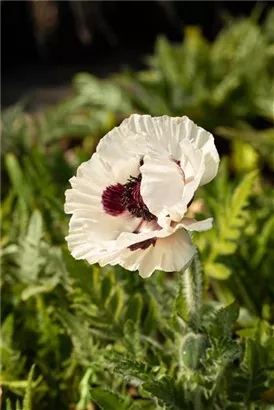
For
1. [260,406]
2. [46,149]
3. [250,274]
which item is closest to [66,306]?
[250,274]

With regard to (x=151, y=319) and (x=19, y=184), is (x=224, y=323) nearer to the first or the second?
(x=151, y=319)

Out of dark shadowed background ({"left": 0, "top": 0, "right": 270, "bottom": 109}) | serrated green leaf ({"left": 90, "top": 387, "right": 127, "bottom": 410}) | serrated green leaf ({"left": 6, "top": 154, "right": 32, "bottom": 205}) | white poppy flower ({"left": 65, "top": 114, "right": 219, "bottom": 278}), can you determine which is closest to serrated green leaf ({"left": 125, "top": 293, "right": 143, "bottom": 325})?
serrated green leaf ({"left": 90, "top": 387, "right": 127, "bottom": 410})

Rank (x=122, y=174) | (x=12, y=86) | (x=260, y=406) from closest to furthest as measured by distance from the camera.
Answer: (x=122, y=174) → (x=260, y=406) → (x=12, y=86)

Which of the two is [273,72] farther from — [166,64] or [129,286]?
[129,286]

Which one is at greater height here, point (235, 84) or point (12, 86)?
point (12, 86)

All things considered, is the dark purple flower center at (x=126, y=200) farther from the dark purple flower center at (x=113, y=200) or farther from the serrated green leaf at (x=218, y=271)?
the serrated green leaf at (x=218, y=271)

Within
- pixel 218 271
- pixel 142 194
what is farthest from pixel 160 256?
pixel 218 271
